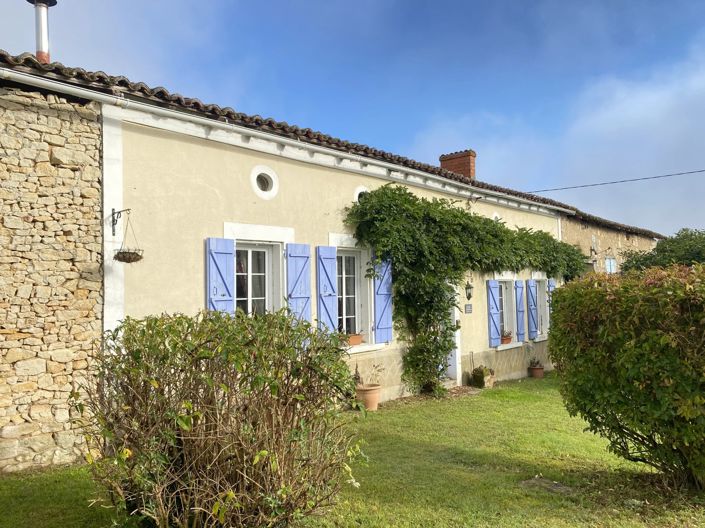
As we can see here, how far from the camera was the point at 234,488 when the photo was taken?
3205mm

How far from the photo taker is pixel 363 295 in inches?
353

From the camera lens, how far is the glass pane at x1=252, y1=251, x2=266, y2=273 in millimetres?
7516

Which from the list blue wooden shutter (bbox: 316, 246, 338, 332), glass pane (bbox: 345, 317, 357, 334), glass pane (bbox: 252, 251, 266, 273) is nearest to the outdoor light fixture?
glass pane (bbox: 345, 317, 357, 334)

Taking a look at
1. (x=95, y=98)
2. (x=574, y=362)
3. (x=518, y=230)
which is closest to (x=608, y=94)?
(x=518, y=230)

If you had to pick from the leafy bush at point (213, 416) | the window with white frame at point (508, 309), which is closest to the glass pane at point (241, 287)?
the leafy bush at point (213, 416)

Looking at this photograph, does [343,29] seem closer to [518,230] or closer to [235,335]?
[518,230]

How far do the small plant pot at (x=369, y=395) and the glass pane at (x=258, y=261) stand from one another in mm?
2469

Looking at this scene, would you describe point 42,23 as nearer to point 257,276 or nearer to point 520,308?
point 257,276

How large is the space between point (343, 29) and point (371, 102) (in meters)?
3.62

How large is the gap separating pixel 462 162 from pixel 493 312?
4557mm

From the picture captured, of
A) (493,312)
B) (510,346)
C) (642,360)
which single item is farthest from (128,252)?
(510,346)

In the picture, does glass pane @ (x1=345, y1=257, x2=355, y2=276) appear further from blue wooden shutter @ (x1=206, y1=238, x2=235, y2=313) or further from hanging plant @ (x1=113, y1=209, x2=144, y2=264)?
hanging plant @ (x1=113, y1=209, x2=144, y2=264)

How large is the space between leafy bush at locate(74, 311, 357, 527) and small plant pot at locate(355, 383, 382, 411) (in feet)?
16.1

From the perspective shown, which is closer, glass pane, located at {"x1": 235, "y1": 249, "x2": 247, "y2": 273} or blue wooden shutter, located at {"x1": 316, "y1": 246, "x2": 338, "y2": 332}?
glass pane, located at {"x1": 235, "y1": 249, "x2": 247, "y2": 273}
